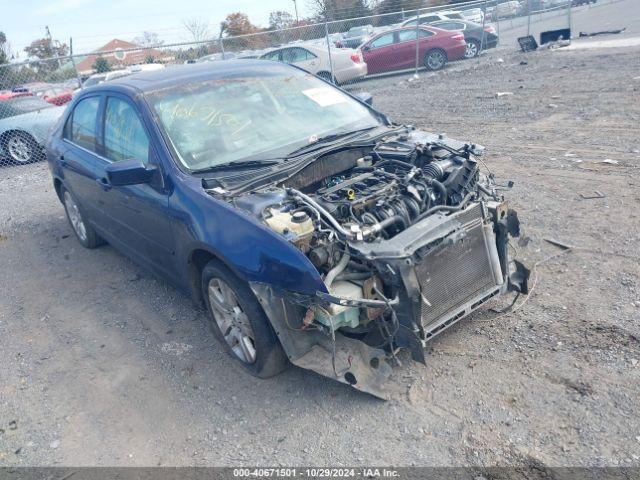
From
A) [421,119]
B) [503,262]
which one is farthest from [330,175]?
[421,119]

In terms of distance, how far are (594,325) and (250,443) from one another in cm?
234

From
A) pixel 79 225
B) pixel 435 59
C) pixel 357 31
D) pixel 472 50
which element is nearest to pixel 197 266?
pixel 79 225

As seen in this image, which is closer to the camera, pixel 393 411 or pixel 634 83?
pixel 393 411

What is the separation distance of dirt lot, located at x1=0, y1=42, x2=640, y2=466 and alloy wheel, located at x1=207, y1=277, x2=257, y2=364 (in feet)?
0.63

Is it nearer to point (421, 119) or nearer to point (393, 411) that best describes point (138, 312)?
point (393, 411)

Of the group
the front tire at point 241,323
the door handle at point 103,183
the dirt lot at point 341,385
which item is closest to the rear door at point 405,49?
the dirt lot at point 341,385

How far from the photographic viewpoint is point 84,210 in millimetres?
5746

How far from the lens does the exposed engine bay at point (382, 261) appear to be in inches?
122

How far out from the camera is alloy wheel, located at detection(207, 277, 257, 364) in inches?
140

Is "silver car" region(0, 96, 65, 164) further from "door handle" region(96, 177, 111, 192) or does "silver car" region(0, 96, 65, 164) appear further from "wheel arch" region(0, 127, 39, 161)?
"door handle" region(96, 177, 111, 192)

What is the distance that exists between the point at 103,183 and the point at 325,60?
467 inches

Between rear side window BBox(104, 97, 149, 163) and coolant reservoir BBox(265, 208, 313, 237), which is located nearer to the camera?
coolant reservoir BBox(265, 208, 313, 237)

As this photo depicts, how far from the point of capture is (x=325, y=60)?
15.3m

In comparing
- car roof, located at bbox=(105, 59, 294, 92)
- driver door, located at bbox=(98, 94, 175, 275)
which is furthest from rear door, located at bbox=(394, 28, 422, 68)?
driver door, located at bbox=(98, 94, 175, 275)
